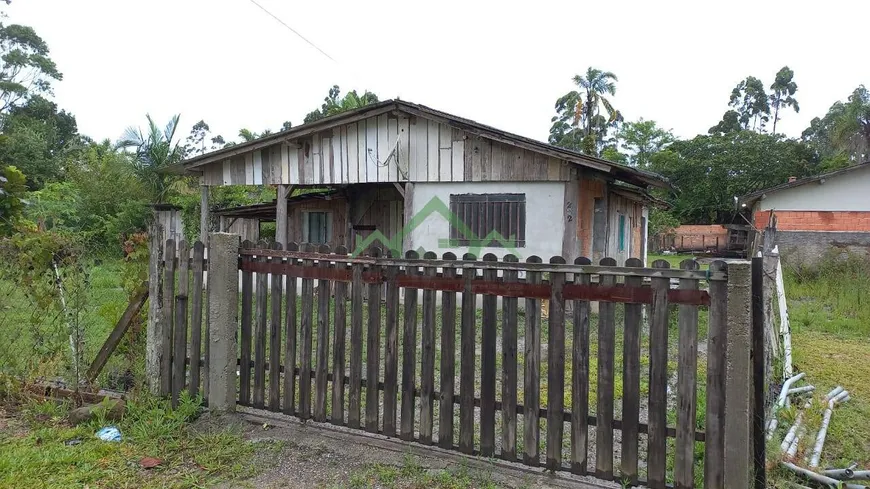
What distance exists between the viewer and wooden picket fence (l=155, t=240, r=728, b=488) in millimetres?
2553

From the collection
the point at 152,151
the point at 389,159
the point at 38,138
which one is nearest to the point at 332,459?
the point at 389,159

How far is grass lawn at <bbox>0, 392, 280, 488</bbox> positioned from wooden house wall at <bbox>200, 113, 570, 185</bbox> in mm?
6287

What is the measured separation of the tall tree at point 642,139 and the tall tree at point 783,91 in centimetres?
1086

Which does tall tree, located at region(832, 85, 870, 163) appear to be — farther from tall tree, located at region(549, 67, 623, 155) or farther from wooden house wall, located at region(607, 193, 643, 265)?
wooden house wall, located at region(607, 193, 643, 265)

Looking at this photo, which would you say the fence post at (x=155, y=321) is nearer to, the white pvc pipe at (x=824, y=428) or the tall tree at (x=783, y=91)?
the white pvc pipe at (x=824, y=428)

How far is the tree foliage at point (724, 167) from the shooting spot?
30.8 metres

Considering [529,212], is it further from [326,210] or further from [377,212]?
[326,210]

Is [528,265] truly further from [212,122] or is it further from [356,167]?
[212,122]

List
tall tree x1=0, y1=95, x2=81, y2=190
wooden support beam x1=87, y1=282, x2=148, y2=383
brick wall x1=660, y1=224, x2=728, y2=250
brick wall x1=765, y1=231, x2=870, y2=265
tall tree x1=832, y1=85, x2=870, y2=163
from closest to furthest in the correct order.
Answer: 1. wooden support beam x1=87, y1=282, x2=148, y2=383
2. brick wall x1=765, y1=231, x2=870, y2=265
3. tall tree x1=0, y1=95, x2=81, y2=190
4. tall tree x1=832, y1=85, x2=870, y2=163
5. brick wall x1=660, y1=224, x2=728, y2=250

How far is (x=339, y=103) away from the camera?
88.5ft

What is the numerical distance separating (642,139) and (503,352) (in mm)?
45896

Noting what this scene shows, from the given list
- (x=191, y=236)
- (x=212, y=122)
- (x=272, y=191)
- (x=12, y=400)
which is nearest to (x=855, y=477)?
(x=12, y=400)

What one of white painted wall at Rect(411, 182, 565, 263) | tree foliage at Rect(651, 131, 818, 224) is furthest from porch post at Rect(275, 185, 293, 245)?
tree foliage at Rect(651, 131, 818, 224)

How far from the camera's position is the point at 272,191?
22.5m
